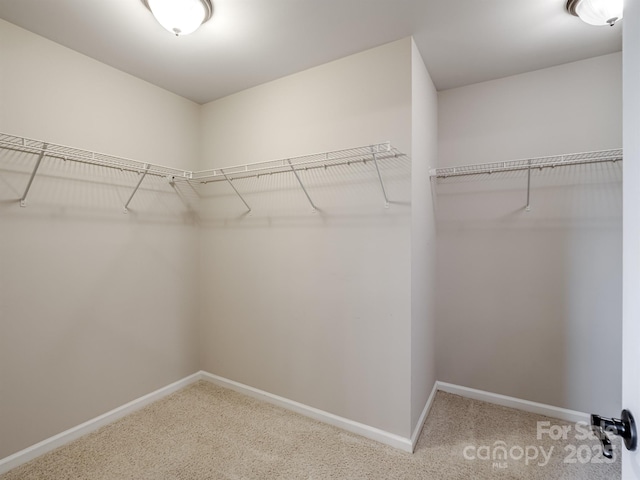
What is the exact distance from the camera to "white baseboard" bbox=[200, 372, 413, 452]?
6.15 feet

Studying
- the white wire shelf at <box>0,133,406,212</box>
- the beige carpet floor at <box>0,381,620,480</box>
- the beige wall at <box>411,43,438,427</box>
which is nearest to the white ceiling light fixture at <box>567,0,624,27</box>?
the beige wall at <box>411,43,438,427</box>

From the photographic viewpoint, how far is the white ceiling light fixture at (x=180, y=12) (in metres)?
1.47

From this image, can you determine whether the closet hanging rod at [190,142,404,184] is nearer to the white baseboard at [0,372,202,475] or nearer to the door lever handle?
the door lever handle

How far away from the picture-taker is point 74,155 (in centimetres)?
194

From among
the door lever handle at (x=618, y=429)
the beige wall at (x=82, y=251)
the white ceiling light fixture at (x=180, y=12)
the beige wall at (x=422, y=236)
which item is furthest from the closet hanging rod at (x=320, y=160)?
the door lever handle at (x=618, y=429)

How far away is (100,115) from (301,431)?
250 centimetres

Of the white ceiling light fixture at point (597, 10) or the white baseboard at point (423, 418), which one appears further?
the white baseboard at point (423, 418)

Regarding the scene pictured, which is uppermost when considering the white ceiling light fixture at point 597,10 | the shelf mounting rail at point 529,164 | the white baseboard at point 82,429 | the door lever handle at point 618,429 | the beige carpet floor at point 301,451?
the white ceiling light fixture at point 597,10

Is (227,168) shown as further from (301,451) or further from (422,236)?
(301,451)

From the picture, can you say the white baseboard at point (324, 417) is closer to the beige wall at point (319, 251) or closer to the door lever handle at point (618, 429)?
the beige wall at point (319, 251)

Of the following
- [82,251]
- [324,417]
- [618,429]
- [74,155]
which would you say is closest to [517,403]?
[324,417]

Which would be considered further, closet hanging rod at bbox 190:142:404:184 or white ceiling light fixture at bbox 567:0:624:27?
closet hanging rod at bbox 190:142:404:184

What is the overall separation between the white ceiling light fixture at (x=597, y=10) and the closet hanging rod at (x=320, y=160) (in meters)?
1.05

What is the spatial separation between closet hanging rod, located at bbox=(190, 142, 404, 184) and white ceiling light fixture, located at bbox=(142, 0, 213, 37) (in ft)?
2.57
